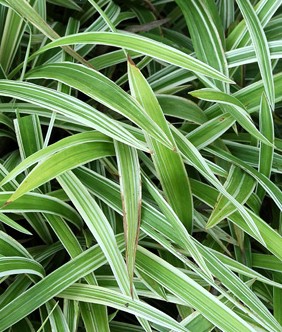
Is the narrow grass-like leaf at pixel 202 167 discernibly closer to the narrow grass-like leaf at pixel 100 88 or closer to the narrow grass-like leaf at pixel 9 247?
the narrow grass-like leaf at pixel 100 88

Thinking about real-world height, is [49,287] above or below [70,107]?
below

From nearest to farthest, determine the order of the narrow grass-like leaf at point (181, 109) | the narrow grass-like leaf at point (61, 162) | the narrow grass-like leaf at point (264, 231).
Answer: the narrow grass-like leaf at point (61, 162) < the narrow grass-like leaf at point (264, 231) < the narrow grass-like leaf at point (181, 109)

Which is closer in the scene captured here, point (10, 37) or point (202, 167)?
point (202, 167)

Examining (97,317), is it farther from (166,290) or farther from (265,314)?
(265,314)

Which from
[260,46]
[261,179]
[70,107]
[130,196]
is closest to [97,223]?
[130,196]

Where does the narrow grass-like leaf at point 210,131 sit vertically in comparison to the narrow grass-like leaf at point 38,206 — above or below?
above

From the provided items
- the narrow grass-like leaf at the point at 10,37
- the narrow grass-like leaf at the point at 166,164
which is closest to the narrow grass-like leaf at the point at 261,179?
the narrow grass-like leaf at the point at 166,164

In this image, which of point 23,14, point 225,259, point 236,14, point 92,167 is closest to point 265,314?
point 225,259

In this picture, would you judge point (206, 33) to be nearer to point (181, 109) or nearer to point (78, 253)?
point (181, 109)
